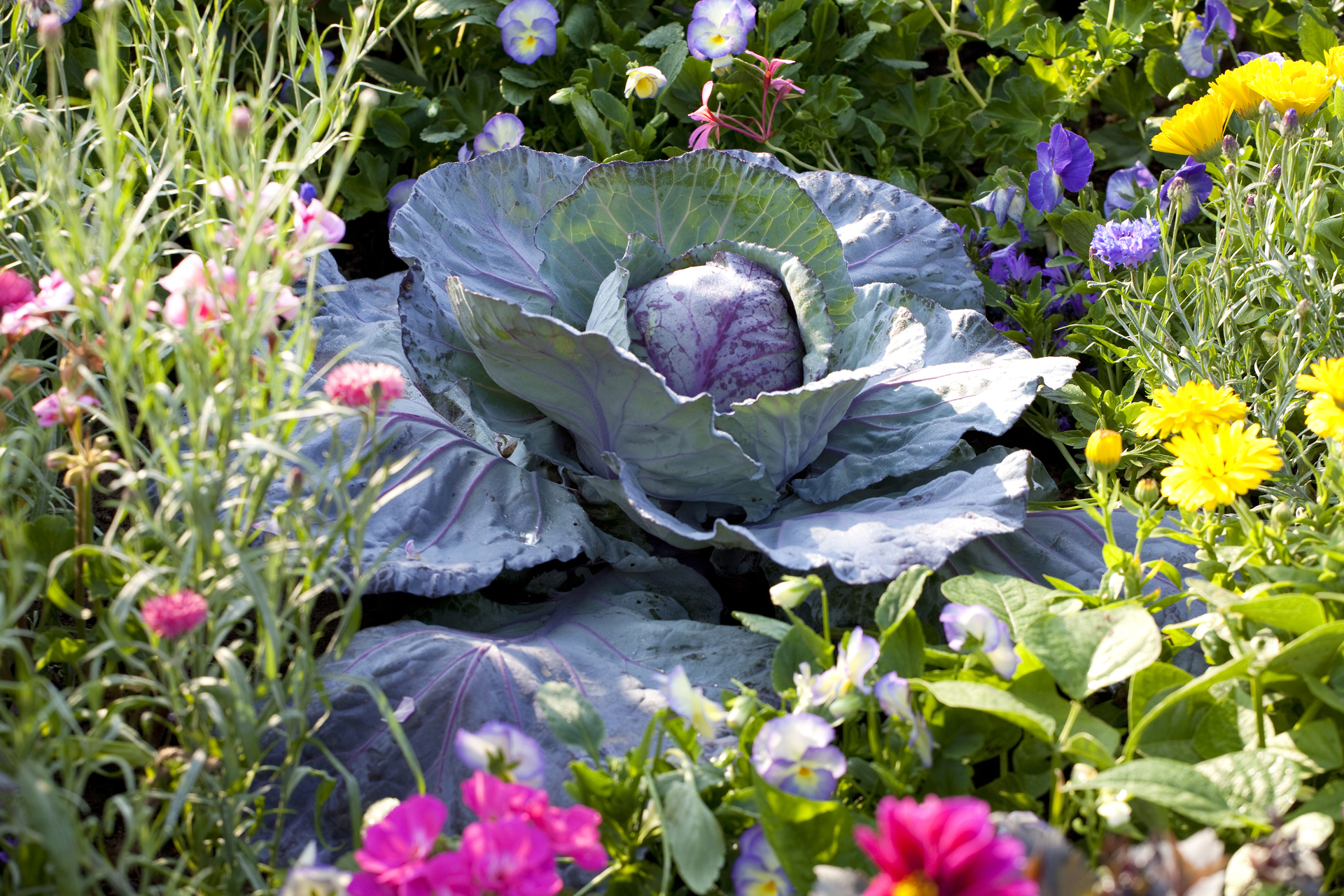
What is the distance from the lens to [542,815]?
104cm

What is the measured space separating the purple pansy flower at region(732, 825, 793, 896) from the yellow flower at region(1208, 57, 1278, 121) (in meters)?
1.52

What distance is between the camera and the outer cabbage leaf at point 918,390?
73.7 inches

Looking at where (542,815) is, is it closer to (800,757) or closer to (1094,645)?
(800,757)

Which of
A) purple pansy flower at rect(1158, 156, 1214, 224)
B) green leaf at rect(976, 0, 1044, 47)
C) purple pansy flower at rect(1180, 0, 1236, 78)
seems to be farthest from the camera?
green leaf at rect(976, 0, 1044, 47)

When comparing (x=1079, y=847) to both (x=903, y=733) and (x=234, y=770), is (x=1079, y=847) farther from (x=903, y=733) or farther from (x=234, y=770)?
(x=234, y=770)

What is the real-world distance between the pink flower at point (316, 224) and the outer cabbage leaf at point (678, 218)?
0.69 meters

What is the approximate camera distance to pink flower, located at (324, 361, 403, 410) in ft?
3.55

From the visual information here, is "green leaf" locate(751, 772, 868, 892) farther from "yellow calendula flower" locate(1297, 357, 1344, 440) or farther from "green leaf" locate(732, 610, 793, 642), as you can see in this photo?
"yellow calendula flower" locate(1297, 357, 1344, 440)

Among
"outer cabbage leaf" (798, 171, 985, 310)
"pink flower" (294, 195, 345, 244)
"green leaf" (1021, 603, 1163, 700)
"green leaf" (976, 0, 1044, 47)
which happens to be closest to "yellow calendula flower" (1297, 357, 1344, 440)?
"green leaf" (1021, 603, 1163, 700)

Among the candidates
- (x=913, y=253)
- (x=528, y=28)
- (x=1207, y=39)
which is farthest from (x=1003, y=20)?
(x=528, y=28)

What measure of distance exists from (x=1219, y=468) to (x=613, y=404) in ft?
2.87

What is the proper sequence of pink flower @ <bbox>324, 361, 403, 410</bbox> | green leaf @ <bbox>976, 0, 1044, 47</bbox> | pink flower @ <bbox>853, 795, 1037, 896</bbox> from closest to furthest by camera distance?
pink flower @ <bbox>853, 795, 1037, 896</bbox> < pink flower @ <bbox>324, 361, 403, 410</bbox> < green leaf @ <bbox>976, 0, 1044, 47</bbox>

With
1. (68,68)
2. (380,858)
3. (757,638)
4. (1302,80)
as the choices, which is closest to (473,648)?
(757,638)

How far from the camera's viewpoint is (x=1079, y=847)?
1259 mm
